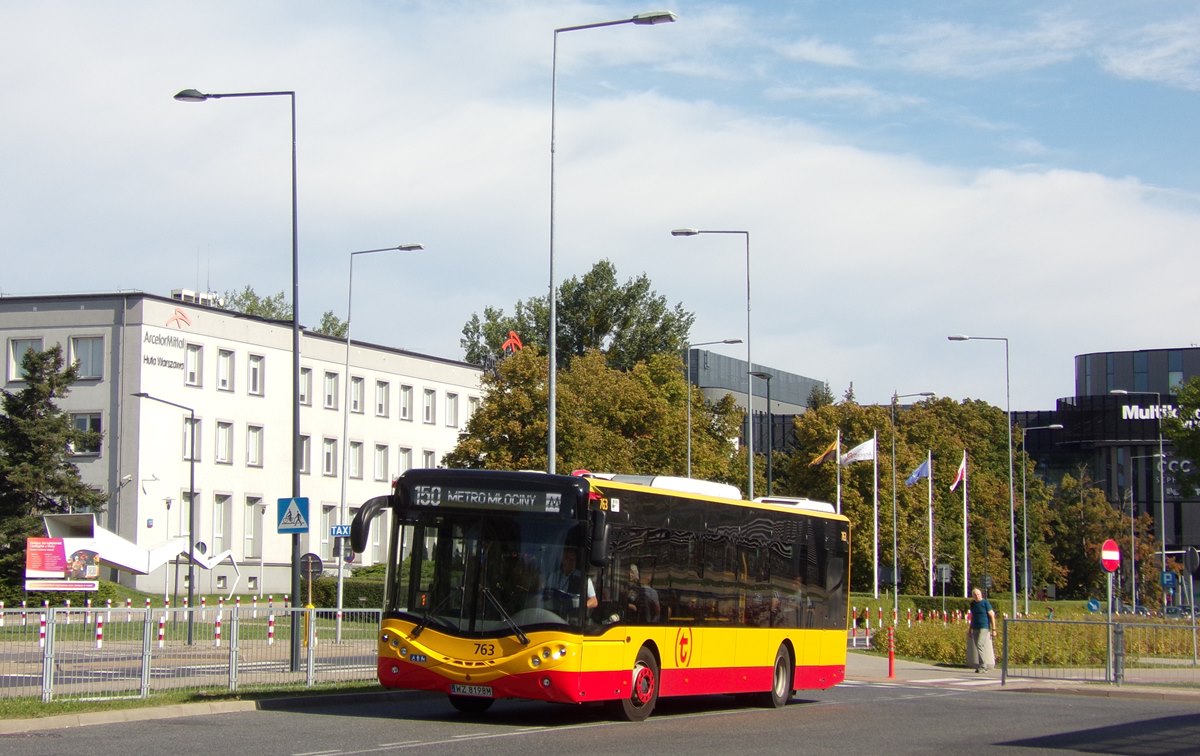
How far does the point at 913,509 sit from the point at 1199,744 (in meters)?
59.7

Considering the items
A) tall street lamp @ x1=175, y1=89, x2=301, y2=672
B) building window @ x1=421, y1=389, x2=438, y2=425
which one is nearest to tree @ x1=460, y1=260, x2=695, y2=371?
building window @ x1=421, y1=389, x2=438, y2=425

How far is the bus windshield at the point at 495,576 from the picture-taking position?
17.6 metres

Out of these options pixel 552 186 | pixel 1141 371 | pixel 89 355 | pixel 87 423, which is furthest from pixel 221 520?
pixel 1141 371

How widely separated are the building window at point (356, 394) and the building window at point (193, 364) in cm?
1164

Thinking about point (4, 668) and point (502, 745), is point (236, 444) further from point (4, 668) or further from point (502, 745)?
point (502, 745)

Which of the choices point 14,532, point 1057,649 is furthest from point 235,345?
point 1057,649

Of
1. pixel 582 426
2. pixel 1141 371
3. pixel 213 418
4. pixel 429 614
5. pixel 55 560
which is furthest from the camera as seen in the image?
pixel 1141 371

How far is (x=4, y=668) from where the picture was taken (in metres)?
19.1

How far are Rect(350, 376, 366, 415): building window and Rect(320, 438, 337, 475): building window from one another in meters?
2.11

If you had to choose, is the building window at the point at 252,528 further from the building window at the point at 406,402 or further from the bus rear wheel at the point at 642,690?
the bus rear wheel at the point at 642,690

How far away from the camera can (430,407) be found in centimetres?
8581

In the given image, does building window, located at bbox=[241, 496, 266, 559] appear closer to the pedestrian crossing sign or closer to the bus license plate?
the pedestrian crossing sign

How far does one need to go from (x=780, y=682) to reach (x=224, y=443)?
52133mm

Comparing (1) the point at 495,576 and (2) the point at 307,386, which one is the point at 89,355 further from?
(1) the point at 495,576
